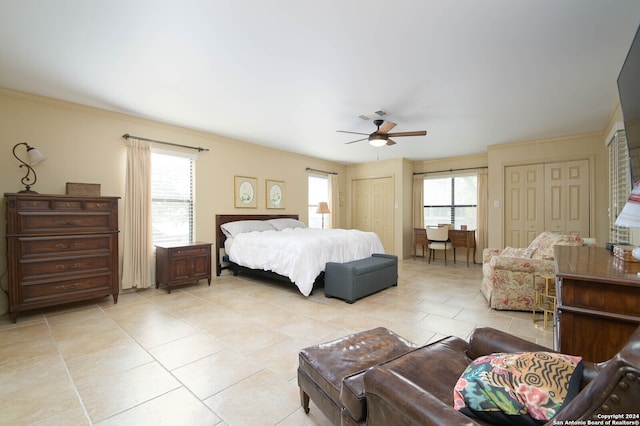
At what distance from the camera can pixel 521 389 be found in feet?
2.82

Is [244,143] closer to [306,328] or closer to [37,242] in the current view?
[37,242]

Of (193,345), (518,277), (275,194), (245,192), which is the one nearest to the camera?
(193,345)

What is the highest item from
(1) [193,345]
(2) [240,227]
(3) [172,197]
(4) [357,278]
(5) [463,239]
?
(3) [172,197]

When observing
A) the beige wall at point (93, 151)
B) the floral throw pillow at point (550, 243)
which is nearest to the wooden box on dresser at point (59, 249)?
the beige wall at point (93, 151)

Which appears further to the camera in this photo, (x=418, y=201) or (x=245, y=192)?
(x=418, y=201)

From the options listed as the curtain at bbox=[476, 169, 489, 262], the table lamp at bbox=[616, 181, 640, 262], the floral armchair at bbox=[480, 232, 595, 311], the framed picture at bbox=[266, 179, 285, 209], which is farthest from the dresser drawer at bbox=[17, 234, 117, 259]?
the curtain at bbox=[476, 169, 489, 262]

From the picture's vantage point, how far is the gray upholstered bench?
3801mm

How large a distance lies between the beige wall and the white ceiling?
29 centimetres

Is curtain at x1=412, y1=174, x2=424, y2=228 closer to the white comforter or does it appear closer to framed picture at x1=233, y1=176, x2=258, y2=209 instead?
the white comforter

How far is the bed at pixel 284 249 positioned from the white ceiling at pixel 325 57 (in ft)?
6.09

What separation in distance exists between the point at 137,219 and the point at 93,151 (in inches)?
42.4

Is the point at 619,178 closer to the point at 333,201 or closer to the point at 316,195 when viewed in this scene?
the point at 333,201

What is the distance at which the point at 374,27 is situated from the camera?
7.18 ft

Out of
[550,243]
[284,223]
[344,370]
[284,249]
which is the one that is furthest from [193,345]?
[550,243]
